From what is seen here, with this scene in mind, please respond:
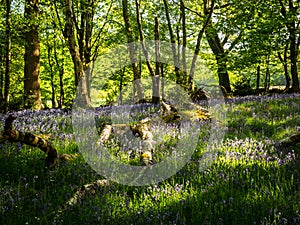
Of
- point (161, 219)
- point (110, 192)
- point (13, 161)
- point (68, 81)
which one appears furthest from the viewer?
point (68, 81)

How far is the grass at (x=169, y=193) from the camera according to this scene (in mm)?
2725

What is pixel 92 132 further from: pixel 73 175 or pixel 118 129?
pixel 73 175

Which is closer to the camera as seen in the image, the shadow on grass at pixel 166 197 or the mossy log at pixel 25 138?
the shadow on grass at pixel 166 197

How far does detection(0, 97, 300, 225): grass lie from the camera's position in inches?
107

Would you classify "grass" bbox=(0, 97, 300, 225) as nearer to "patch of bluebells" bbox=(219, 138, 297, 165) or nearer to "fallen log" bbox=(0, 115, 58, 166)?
"patch of bluebells" bbox=(219, 138, 297, 165)

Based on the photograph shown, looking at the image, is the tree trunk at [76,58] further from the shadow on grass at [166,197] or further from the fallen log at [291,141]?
the fallen log at [291,141]

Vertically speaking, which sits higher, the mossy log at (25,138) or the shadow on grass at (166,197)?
the mossy log at (25,138)

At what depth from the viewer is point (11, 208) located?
2.87 metres

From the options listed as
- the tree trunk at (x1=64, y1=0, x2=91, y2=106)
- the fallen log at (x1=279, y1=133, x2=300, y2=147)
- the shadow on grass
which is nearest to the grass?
the shadow on grass

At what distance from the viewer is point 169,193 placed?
10.6 feet

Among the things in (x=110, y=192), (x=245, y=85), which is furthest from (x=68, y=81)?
(x=110, y=192)

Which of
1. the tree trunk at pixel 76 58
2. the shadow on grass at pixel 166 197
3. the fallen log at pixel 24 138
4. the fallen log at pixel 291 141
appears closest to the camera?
the shadow on grass at pixel 166 197

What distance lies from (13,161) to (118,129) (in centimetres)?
232


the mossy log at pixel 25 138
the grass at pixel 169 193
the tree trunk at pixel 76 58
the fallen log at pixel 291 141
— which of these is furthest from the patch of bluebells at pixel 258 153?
the tree trunk at pixel 76 58
